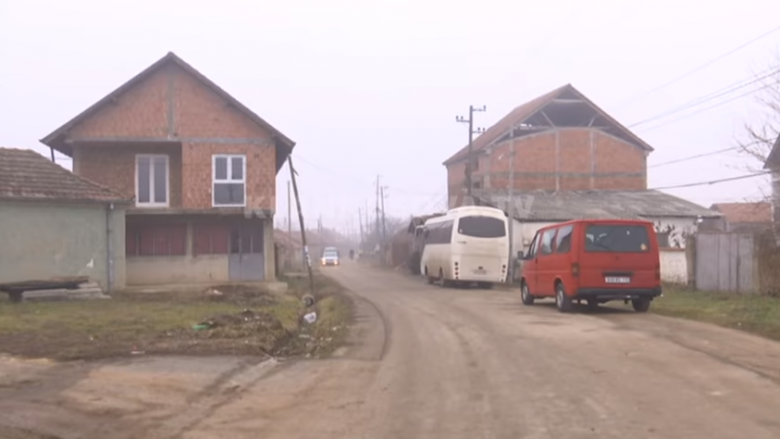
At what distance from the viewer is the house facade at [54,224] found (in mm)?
24531

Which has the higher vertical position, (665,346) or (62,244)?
(62,244)

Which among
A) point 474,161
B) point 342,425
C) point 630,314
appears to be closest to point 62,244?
point 630,314

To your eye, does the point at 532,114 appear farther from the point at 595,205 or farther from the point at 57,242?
the point at 57,242

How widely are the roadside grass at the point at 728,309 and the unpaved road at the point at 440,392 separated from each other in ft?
3.45

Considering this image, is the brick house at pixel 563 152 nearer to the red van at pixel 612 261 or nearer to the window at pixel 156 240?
the window at pixel 156 240

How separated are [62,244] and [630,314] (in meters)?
17.0

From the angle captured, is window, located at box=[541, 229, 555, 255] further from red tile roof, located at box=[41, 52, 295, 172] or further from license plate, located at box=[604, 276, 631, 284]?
red tile roof, located at box=[41, 52, 295, 172]

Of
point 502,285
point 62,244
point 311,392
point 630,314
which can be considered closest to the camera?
point 311,392

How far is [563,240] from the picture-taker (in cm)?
1858

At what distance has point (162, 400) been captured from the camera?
29.0 ft

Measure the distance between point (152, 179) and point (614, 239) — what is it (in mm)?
20884

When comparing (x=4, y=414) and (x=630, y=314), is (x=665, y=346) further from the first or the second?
(x=4, y=414)

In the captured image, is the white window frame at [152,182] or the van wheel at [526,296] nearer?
the van wheel at [526,296]

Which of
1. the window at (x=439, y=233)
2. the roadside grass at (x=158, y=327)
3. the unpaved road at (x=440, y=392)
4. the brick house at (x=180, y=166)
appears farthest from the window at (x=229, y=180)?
the unpaved road at (x=440, y=392)
